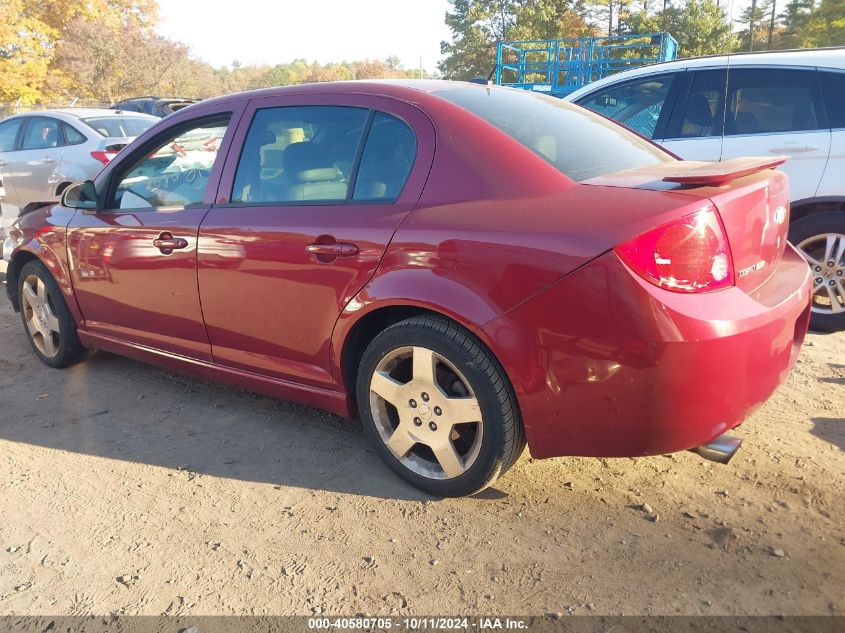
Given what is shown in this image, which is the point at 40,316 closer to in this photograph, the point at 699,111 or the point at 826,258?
the point at 699,111

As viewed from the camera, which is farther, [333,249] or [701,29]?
[701,29]

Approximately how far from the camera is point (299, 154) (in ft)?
10.6

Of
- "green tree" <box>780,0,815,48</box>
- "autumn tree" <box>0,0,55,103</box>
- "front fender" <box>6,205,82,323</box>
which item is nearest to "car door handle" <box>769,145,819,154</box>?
"front fender" <box>6,205,82,323</box>

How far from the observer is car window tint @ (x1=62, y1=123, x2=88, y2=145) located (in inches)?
353

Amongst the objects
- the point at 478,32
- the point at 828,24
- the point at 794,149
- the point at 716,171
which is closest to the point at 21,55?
the point at 478,32

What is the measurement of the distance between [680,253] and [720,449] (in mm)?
761

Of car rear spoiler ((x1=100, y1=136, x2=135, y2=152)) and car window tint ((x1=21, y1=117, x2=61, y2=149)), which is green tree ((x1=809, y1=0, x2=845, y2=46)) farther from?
car window tint ((x1=21, y1=117, x2=61, y2=149))

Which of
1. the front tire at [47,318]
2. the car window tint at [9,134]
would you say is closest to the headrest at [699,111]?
the front tire at [47,318]

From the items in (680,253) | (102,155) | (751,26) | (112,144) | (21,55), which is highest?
(21,55)

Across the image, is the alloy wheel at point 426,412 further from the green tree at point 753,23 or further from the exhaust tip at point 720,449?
the green tree at point 753,23

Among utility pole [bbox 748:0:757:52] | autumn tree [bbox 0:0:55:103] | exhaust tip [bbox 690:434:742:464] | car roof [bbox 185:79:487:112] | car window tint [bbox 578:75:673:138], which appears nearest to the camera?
exhaust tip [bbox 690:434:742:464]

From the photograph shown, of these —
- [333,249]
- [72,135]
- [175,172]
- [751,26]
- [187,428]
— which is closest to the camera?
[333,249]

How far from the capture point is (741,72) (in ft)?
16.2

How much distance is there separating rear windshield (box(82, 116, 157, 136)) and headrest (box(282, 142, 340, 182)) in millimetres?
7019
